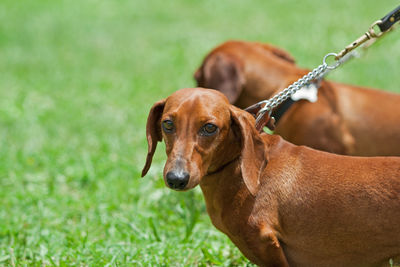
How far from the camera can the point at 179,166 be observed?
257 centimetres

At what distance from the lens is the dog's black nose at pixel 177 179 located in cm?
253

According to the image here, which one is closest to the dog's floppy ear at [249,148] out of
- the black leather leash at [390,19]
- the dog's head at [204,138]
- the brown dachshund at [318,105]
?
the dog's head at [204,138]

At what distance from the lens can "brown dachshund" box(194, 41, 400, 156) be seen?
468 cm

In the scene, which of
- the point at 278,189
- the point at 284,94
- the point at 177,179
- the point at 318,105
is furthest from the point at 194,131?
the point at 318,105

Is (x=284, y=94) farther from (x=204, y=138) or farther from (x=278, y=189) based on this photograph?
(x=204, y=138)

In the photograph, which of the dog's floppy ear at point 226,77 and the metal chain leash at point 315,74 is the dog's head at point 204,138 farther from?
the dog's floppy ear at point 226,77

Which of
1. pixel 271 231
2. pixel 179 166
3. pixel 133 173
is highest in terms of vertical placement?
pixel 179 166

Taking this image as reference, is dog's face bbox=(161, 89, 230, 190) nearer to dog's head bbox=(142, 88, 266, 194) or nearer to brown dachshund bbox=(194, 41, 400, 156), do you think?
dog's head bbox=(142, 88, 266, 194)

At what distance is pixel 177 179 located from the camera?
2.53m

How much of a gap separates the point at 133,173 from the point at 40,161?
1104 millimetres

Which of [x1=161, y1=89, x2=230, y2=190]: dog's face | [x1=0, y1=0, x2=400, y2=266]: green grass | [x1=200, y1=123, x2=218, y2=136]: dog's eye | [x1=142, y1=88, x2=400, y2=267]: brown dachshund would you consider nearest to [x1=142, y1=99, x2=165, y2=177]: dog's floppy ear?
[x1=142, y1=88, x2=400, y2=267]: brown dachshund

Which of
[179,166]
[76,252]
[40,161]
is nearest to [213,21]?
[40,161]

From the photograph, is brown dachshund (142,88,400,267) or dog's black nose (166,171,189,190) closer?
dog's black nose (166,171,189,190)

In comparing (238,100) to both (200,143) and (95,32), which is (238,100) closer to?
(200,143)
